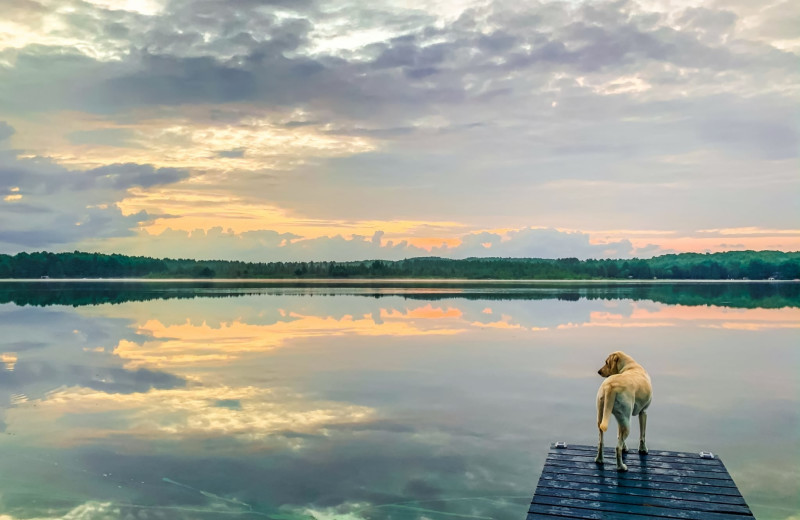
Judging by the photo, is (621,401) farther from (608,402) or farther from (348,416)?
(348,416)

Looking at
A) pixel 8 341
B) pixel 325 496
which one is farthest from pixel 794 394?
pixel 8 341

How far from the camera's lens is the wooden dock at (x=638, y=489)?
7992 mm

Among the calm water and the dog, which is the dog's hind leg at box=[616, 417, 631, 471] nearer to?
the dog

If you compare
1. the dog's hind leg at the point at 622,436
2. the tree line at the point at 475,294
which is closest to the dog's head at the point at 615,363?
the dog's hind leg at the point at 622,436

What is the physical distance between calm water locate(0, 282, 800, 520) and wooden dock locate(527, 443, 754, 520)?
1383 mm

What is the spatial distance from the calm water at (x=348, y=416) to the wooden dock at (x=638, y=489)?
1.38 m

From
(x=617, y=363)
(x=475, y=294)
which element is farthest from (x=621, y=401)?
(x=475, y=294)

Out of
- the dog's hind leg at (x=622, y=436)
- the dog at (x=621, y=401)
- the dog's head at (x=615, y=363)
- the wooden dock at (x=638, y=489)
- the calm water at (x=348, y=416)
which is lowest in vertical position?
the calm water at (x=348, y=416)

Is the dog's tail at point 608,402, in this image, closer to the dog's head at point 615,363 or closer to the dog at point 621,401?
the dog at point 621,401

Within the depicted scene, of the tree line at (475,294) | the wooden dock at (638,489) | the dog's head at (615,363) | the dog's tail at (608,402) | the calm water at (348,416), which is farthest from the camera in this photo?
the tree line at (475,294)

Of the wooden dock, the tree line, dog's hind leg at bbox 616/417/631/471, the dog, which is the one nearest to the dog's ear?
the dog

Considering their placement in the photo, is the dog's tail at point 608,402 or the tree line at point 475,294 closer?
the dog's tail at point 608,402

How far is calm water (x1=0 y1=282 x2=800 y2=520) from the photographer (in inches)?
425

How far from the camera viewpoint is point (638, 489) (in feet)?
28.5
